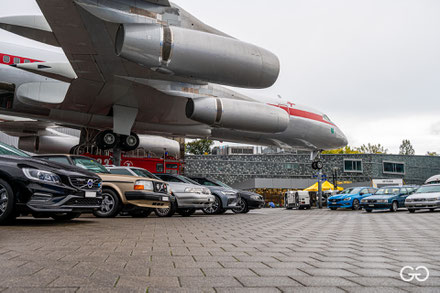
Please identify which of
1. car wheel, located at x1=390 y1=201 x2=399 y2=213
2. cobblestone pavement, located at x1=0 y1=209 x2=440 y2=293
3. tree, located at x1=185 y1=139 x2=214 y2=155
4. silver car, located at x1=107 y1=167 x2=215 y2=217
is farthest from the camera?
tree, located at x1=185 y1=139 x2=214 y2=155

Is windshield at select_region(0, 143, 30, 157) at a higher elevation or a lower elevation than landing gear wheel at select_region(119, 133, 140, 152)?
lower

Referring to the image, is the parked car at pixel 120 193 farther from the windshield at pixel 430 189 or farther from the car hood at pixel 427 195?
the windshield at pixel 430 189

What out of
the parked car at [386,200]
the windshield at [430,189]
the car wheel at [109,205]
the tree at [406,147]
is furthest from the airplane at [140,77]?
the tree at [406,147]

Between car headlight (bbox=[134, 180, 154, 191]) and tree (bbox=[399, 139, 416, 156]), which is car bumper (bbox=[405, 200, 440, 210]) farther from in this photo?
tree (bbox=[399, 139, 416, 156])

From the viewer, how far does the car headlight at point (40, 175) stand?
6312 millimetres

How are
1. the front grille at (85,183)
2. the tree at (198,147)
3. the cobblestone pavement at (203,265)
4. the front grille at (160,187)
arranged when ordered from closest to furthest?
the cobblestone pavement at (203,265), the front grille at (85,183), the front grille at (160,187), the tree at (198,147)

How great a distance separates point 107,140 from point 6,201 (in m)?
9.36

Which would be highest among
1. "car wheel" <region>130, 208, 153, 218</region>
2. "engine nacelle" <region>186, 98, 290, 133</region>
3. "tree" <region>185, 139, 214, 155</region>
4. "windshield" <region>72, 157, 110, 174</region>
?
"tree" <region>185, 139, 214, 155</region>

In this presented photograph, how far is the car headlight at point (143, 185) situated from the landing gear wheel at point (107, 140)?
6.17 meters

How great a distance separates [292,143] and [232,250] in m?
15.6

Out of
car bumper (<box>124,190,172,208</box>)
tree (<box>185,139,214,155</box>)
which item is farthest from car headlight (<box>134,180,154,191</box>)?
tree (<box>185,139,214,155</box>)

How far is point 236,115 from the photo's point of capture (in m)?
13.3

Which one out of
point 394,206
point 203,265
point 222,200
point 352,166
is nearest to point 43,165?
point 203,265

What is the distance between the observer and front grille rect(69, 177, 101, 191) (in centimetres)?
689
